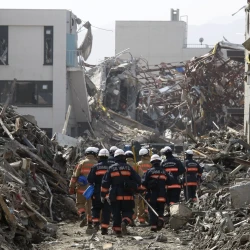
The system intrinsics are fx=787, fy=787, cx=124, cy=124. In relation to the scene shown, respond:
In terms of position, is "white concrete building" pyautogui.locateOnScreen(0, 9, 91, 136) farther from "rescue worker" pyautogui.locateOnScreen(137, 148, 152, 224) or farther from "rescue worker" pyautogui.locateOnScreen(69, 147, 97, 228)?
"rescue worker" pyautogui.locateOnScreen(69, 147, 97, 228)

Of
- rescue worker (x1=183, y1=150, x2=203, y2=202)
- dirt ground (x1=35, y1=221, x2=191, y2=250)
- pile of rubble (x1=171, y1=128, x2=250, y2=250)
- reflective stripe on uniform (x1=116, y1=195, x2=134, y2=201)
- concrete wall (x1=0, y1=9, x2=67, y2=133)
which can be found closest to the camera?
pile of rubble (x1=171, y1=128, x2=250, y2=250)

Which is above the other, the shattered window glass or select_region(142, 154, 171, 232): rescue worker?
the shattered window glass

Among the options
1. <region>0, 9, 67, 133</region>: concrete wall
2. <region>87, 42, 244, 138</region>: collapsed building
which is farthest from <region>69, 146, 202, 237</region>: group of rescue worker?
<region>0, 9, 67, 133</region>: concrete wall

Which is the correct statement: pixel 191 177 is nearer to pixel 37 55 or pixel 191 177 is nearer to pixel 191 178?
pixel 191 178

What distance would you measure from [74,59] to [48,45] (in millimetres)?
1877

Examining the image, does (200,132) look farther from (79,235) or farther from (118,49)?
(118,49)

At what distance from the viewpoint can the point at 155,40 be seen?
87.1 m

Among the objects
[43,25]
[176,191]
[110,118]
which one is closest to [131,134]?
[110,118]

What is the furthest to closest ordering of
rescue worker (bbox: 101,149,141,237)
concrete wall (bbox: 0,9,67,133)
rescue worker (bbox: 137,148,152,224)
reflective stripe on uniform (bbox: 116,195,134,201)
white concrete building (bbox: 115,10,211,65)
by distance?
white concrete building (bbox: 115,10,211,65) → concrete wall (bbox: 0,9,67,133) → rescue worker (bbox: 137,148,152,224) → reflective stripe on uniform (bbox: 116,195,134,201) → rescue worker (bbox: 101,149,141,237)

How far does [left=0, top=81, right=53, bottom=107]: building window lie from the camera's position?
42594mm

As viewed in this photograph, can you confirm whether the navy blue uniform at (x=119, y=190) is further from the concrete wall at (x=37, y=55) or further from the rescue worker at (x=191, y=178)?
the concrete wall at (x=37, y=55)

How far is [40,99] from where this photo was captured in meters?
43.0

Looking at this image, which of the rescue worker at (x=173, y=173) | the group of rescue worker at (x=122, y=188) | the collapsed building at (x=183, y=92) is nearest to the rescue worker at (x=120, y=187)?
the group of rescue worker at (x=122, y=188)

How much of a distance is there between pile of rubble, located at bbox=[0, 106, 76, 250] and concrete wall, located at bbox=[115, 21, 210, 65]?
62.7 meters
